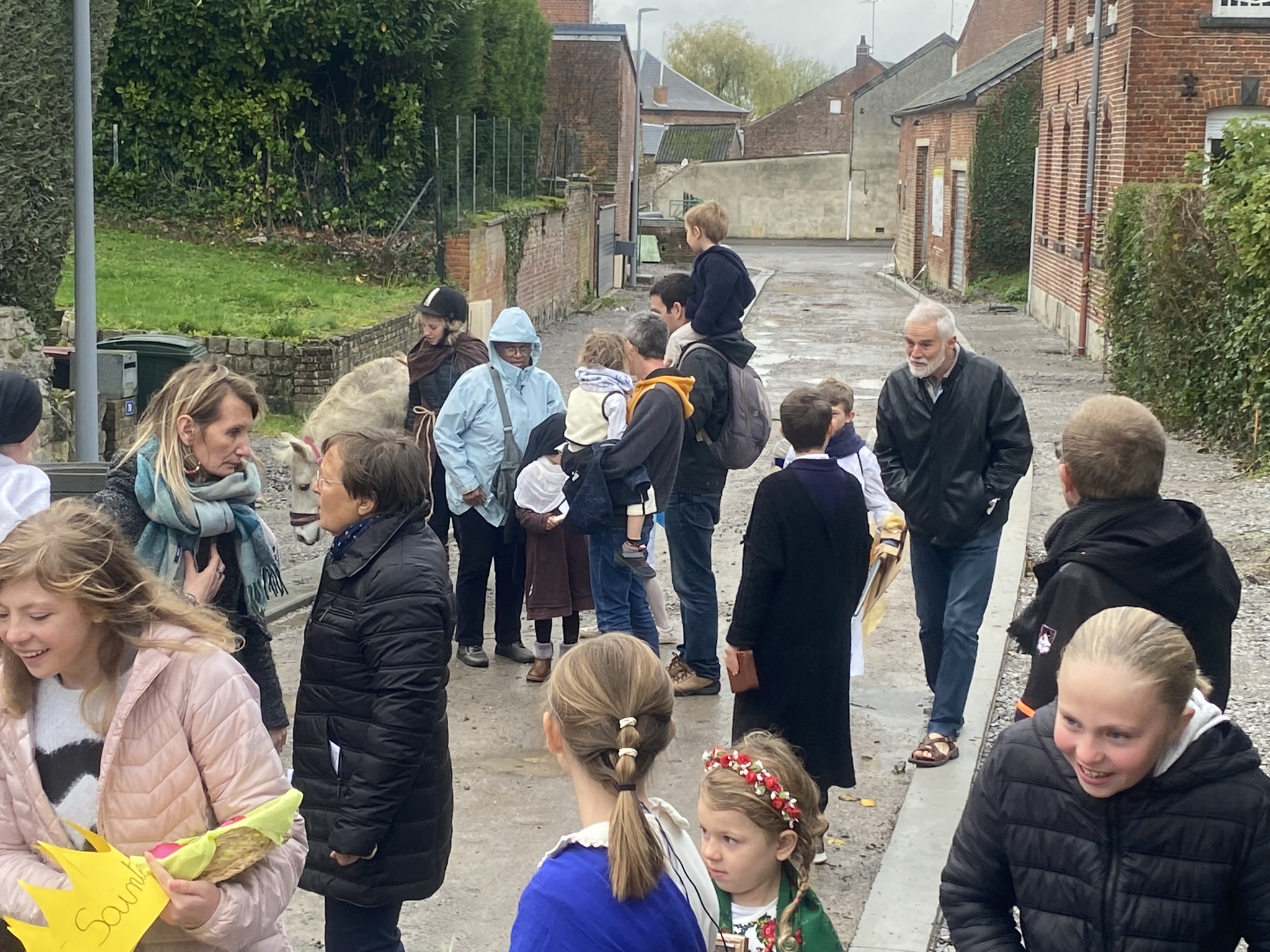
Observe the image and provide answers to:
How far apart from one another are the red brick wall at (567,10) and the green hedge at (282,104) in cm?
2771

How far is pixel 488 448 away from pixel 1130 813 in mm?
5234

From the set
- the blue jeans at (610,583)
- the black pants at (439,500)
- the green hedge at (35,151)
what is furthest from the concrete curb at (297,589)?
the green hedge at (35,151)

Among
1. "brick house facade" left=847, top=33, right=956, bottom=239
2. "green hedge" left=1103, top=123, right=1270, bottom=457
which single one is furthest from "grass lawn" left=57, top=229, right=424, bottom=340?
"brick house facade" left=847, top=33, right=956, bottom=239

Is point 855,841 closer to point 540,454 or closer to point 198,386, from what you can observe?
point 540,454

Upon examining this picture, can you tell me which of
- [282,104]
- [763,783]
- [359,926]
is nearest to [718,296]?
[359,926]

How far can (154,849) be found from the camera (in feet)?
8.72

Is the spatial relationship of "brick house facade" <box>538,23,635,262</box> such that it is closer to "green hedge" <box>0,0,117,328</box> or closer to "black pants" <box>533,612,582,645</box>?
"green hedge" <box>0,0,117,328</box>

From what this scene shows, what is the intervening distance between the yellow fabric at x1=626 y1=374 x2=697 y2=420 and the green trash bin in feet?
15.6

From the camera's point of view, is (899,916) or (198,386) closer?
(198,386)

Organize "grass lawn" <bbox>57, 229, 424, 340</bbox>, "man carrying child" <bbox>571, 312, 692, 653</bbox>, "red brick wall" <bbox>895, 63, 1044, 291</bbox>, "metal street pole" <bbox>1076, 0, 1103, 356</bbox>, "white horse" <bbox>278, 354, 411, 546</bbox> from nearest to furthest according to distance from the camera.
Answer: "man carrying child" <bbox>571, 312, 692, 653</bbox> < "white horse" <bbox>278, 354, 411, 546</bbox> < "grass lawn" <bbox>57, 229, 424, 340</bbox> < "metal street pole" <bbox>1076, 0, 1103, 356</bbox> < "red brick wall" <bbox>895, 63, 1044, 291</bbox>

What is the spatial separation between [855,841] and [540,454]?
2.61 m

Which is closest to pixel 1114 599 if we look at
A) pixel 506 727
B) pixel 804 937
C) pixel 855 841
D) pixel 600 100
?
pixel 804 937

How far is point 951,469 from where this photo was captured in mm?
6211

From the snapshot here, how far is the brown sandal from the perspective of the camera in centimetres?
630
